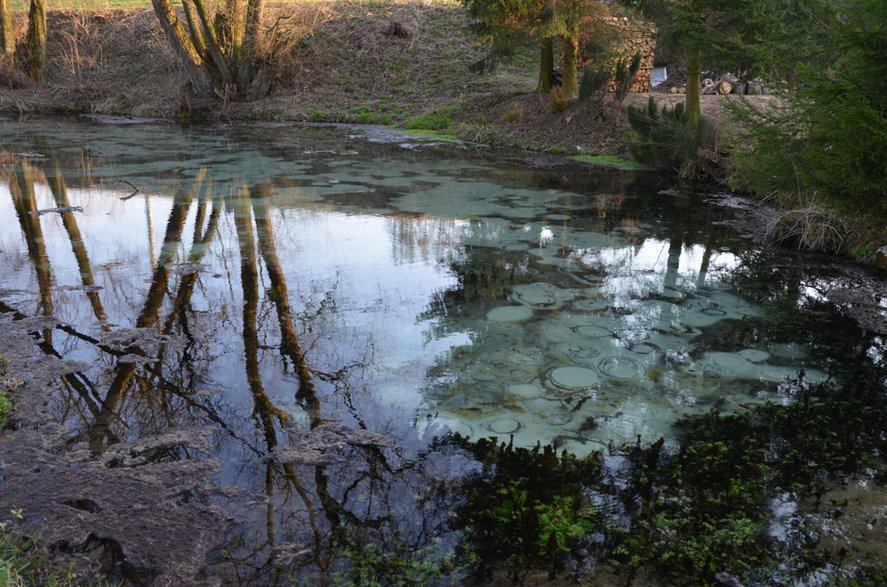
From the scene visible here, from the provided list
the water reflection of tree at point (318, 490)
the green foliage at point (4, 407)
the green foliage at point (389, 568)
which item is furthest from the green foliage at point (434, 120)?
the green foliage at point (389, 568)

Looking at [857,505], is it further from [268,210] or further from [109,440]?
[268,210]

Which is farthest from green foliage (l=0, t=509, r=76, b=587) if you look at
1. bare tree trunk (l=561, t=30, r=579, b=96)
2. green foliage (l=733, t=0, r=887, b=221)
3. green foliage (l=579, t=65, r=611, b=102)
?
bare tree trunk (l=561, t=30, r=579, b=96)

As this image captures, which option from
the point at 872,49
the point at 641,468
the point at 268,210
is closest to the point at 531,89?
the point at 268,210

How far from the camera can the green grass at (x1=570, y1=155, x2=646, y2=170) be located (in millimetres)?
Result: 14043

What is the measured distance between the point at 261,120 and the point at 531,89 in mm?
7610

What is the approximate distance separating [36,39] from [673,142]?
20742mm

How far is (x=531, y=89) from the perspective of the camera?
728 inches

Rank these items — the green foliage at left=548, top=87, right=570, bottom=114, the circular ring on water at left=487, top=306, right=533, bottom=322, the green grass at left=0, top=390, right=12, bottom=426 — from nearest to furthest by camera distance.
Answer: the green grass at left=0, top=390, right=12, bottom=426
the circular ring on water at left=487, top=306, right=533, bottom=322
the green foliage at left=548, top=87, right=570, bottom=114

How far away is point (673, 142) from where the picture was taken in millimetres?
12578

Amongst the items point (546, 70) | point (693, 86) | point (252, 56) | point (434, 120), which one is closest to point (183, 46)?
point (252, 56)

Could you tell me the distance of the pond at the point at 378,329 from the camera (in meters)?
3.95

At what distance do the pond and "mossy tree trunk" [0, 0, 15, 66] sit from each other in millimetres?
14266

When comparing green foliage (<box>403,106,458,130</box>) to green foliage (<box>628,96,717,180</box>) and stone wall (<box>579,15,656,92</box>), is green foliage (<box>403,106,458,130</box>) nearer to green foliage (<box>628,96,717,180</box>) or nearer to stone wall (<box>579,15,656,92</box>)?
stone wall (<box>579,15,656,92</box>)

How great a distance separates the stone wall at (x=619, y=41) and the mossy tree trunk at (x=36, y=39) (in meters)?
17.1
